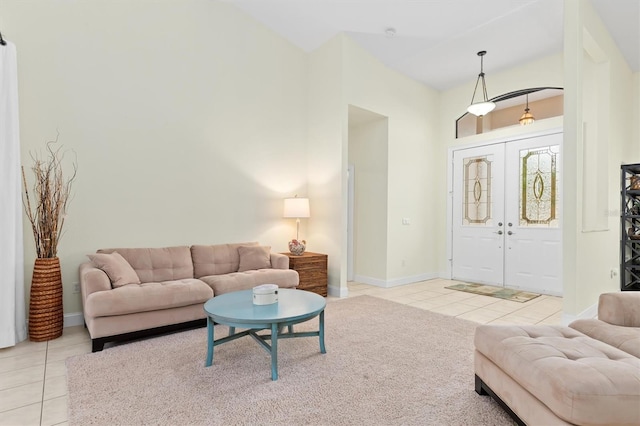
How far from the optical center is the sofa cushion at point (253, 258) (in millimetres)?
4312

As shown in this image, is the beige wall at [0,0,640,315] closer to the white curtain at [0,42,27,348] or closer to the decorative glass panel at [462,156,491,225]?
the white curtain at [0,42,27,348]

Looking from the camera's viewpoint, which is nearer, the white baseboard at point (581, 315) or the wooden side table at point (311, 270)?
the white baseboard at point (581, 315)

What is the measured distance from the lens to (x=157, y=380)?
7.80 ft

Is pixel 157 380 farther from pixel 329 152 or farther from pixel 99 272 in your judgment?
pixel 329 152

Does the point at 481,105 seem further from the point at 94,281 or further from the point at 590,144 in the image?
the point at 94,281

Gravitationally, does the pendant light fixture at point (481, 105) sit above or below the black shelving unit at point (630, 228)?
above

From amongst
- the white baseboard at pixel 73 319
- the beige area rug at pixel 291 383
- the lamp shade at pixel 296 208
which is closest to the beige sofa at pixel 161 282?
the beige area rug at pixel 291 383

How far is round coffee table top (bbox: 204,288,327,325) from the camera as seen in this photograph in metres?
2.42

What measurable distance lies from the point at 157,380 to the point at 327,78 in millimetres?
4460

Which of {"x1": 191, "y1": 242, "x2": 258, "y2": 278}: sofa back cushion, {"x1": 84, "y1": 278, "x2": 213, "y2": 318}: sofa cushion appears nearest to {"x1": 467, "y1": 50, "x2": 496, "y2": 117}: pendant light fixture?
{"x1": 191, "y1": 242, "x2": 258, "y2": 278}: sofa back cushion

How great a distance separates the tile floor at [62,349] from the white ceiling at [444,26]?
3.60 metres

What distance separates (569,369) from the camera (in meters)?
1.52

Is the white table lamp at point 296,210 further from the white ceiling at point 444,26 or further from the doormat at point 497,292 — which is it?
the doormat at point 497,292

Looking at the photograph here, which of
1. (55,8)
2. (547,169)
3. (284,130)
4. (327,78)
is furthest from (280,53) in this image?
(547,169)
